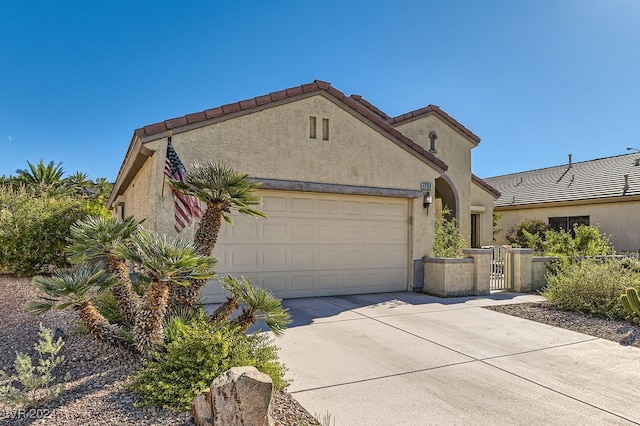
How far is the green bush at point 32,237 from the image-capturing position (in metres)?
8.92

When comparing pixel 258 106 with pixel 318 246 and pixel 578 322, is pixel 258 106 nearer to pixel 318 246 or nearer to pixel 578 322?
pixel 318 246

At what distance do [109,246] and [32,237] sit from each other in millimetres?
6769

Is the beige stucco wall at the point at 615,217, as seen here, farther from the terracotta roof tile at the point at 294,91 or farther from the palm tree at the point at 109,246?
the palm tree at the point at 109,246

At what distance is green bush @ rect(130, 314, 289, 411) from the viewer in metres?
3.26

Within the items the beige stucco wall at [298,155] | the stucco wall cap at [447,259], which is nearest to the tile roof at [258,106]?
the beige stucco wall at [298,155]

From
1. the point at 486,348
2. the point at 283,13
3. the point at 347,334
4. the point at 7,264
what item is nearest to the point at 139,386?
the point at 347,334

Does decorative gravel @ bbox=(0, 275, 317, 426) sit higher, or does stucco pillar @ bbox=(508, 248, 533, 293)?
stucco pillar @ bbox=(508, 248, 533, 293)

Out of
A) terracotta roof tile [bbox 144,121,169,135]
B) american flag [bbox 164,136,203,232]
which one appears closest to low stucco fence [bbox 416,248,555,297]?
american flag [bbox 164,136,203,232]

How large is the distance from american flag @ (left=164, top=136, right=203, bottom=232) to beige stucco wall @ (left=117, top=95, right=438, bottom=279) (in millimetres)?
247

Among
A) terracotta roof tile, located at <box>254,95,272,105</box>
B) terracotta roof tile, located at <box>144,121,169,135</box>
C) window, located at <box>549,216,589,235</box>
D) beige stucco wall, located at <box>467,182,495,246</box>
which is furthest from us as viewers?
beige stucco wall, located at <box>467,182,495,246</box>

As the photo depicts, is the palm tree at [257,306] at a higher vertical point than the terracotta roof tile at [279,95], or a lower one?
lower

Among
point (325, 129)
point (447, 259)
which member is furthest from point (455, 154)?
point (325, 129)

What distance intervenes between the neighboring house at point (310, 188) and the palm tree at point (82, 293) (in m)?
3.44

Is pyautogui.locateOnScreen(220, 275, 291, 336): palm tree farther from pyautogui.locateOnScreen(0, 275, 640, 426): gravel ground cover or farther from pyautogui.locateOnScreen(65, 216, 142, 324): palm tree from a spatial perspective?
pyautogui.locateOnScreen(65, 216, 142, 324): palm tree
